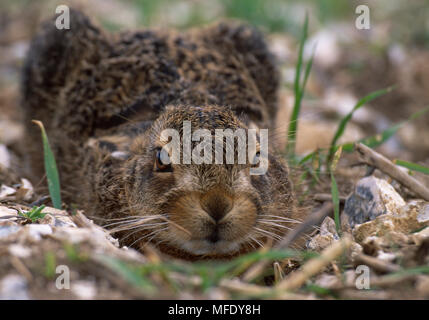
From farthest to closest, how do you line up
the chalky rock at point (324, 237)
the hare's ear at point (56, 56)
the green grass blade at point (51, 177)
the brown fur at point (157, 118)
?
the hare's ear at point (56, 56)
the green grass blade at point (51, 177)
the chalky rock at point (324, 237)
the brown fur at point (157, 118)

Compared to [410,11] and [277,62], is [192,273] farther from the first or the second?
[410,11]

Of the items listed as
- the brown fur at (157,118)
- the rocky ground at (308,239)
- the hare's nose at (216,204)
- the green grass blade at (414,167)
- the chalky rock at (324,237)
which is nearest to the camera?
the rocky ground at (308,239)

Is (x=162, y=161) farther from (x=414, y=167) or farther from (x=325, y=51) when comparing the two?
(x=325, y=51)

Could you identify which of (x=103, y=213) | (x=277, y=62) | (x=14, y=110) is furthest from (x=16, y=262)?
(x=14, y=110)

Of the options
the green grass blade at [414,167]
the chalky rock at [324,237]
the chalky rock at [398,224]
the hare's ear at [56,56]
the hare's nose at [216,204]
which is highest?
the hare's ear at [56,56]

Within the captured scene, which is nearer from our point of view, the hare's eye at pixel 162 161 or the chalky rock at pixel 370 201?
the hare's eye at pixel 162 161

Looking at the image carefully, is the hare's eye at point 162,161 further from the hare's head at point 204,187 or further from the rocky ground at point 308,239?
the rocky ground at point 308,239

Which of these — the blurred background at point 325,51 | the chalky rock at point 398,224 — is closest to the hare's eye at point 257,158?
the chalky rock at point 398,224

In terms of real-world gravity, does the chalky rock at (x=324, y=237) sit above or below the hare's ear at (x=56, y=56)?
below
